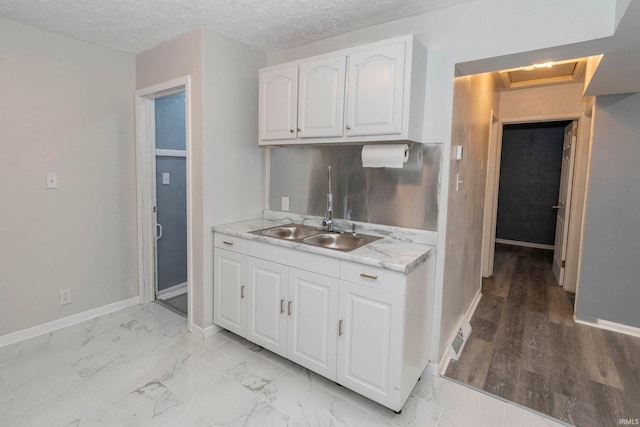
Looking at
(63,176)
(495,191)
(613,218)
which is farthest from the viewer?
(495,191)

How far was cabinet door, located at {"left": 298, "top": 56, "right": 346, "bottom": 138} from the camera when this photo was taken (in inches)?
84.5

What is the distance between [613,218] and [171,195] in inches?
163

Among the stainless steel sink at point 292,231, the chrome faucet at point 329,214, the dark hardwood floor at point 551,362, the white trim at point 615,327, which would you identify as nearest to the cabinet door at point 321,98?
the chrome faucet at point 329,214

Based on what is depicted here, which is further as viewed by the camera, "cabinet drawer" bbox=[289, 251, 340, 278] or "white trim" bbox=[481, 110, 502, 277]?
"white trim" bbox=[481, 110, 502, 277]

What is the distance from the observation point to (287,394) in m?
2.00

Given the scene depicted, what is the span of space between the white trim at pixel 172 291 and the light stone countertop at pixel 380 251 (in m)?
1.44

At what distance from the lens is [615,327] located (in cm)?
292

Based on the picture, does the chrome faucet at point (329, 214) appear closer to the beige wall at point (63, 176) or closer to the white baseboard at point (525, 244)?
the beige wall at point (63, 176)

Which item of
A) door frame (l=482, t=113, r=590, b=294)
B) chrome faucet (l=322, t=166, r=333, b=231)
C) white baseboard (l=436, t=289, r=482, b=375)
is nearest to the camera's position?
white baseboard (l=436, t=289, r=482, b=375)

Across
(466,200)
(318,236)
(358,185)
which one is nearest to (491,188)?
(466,200)

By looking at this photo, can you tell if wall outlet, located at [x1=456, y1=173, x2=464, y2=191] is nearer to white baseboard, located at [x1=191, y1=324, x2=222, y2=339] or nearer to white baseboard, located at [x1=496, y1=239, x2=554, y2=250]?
white baseboard, located at [x1=191, y1=324, x2=222, y2=339]

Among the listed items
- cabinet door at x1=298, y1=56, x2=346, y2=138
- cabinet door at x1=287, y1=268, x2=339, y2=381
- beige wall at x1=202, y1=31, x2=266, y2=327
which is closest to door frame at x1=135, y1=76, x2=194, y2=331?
beige wall at x1=202, y1=31, x2=266, y2=327

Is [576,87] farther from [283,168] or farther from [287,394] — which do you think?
[287,394]

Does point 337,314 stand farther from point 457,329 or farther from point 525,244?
point 525,244
